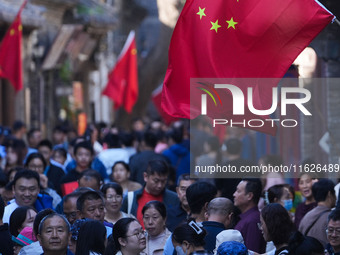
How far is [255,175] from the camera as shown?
911 centimetres

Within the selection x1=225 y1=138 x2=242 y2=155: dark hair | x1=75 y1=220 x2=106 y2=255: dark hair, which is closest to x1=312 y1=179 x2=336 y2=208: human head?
x1=75 y1=220 x2=106 y2=255: dark hair

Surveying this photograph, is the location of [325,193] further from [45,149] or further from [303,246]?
[45,149]

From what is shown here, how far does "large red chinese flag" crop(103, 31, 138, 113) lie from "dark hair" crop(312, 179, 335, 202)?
12.5 meters

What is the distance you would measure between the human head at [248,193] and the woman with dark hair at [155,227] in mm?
804

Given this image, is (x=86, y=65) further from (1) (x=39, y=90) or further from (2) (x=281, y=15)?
(2) (x=281, y=15)

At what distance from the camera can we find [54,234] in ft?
24.1

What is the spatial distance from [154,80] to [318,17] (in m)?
23.8

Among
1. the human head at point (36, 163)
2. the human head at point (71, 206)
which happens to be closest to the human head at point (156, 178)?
the human head at point (71, 206)

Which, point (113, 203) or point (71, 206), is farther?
point (113, 203)

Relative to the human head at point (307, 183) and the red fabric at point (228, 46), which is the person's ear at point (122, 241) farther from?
the human head at point (307, 183)

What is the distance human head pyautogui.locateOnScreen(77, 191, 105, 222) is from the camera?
8.60 meters

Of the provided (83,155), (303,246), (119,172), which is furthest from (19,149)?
(303,246)

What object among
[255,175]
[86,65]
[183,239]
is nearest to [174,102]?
[255,175]

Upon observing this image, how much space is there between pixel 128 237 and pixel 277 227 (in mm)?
1224
